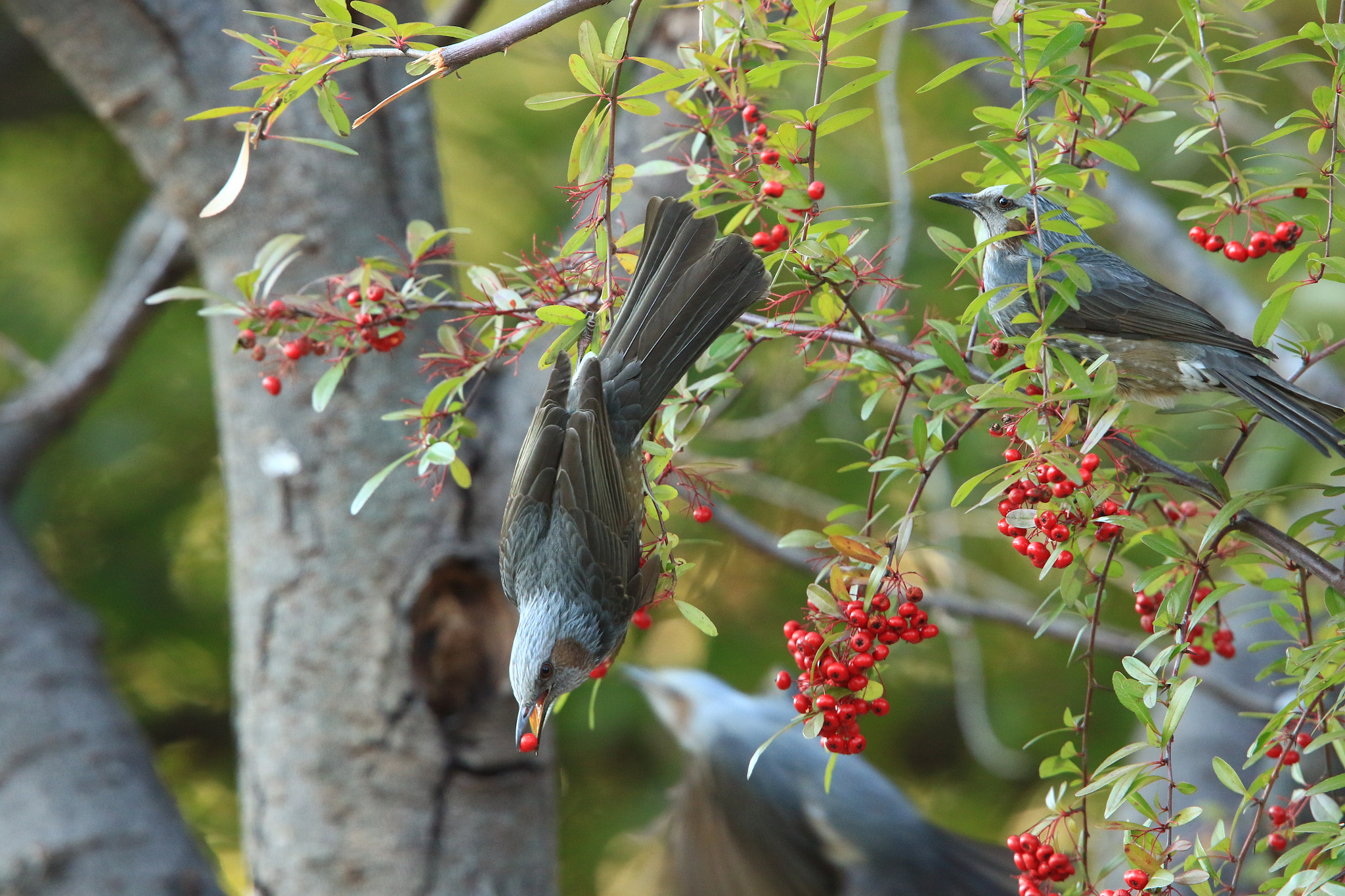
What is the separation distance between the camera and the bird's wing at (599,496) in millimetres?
1949

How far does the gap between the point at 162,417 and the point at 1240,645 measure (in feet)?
12.3

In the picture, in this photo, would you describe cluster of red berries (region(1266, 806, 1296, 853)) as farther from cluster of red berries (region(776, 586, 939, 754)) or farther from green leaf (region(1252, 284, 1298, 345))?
green leaf (region(1252, 284, 1298, 345))

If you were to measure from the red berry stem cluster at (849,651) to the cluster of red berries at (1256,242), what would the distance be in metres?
0.60

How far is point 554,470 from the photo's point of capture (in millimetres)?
2031

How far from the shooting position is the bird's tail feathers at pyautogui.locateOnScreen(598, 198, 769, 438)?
5.65 feet

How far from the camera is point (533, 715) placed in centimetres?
211

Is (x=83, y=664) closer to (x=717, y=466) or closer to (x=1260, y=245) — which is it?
(x=717, y=466)

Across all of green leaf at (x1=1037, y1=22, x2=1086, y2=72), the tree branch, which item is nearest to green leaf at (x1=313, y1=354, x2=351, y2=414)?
green leaf at (x1=1037, y1=22, x2=1086, y2=72)

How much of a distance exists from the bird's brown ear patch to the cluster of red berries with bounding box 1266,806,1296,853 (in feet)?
3.56

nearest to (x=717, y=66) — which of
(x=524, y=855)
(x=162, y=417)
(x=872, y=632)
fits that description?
(x=872, y=632)

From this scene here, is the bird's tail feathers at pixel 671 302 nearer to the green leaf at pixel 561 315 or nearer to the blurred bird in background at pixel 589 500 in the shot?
the blurred bird in background at pixel 589 500

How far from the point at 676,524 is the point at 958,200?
2.17 meters

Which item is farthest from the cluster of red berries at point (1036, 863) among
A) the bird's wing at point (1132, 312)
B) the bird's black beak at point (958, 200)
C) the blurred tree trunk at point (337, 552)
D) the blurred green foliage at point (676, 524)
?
the blurred green foliage at point (676, 524)

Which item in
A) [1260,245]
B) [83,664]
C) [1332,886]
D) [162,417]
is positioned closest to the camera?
[1332,886]
